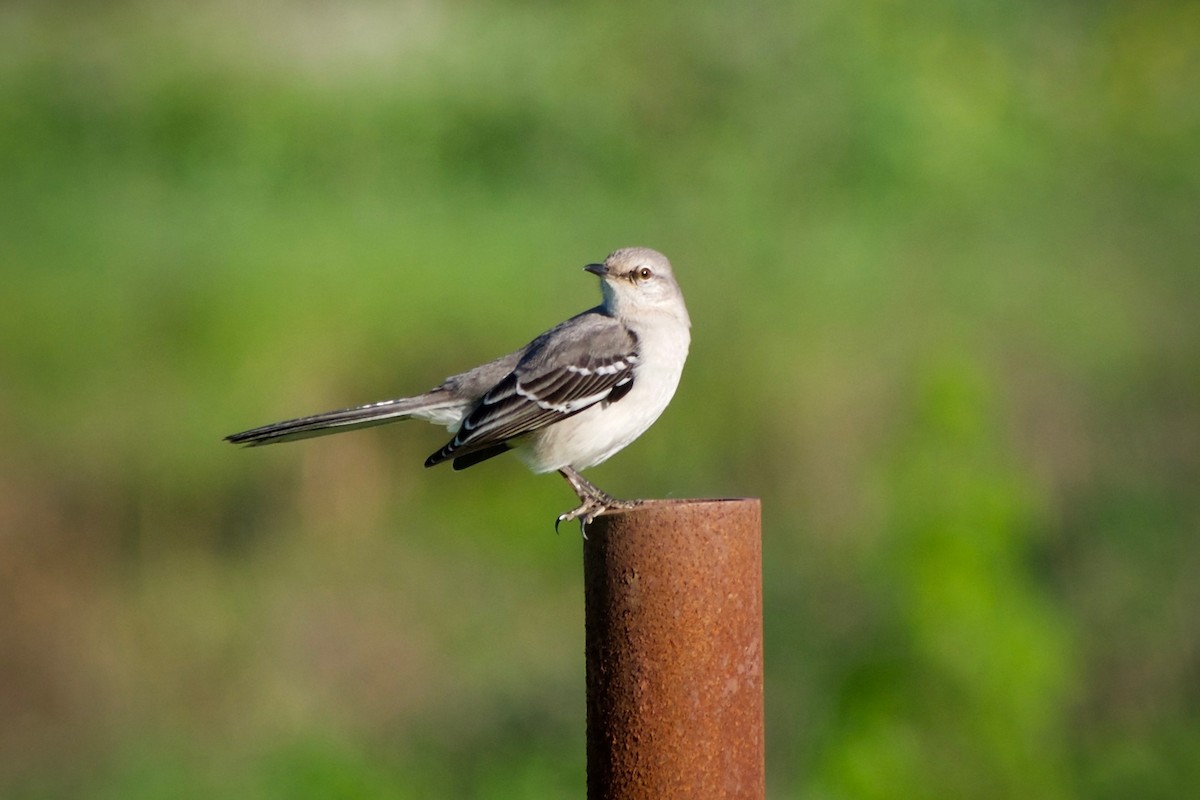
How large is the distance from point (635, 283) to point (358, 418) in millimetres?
1492

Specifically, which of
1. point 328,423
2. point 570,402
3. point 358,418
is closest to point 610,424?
point 570,402

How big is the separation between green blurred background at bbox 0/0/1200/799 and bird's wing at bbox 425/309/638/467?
120 inches

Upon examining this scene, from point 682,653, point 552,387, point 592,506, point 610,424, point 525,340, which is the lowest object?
point 682,653

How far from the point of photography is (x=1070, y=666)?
969 centimetres

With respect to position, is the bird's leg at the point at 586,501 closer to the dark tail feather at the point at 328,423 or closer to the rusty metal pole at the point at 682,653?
the dark tail feather at the point at 328,423

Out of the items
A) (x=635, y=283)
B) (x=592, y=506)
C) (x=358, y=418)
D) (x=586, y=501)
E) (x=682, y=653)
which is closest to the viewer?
(x=682, y=653)

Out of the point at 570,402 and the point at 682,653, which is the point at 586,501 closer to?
the point at 570,402

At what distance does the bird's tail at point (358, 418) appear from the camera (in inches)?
231

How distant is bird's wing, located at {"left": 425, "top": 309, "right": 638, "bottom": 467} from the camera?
20.9 ft

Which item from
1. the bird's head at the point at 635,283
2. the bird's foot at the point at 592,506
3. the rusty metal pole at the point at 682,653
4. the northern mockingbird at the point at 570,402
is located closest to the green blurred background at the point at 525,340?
the bird's head at the point at 635,283

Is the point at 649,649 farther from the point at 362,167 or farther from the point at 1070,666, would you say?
the point at 362,167

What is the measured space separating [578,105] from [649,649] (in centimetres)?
1137

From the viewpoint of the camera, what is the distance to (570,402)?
638 cm

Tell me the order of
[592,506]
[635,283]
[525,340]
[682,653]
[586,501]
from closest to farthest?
[682,653] → [592,506] → [586,501] → [635,283] → [525,340]
